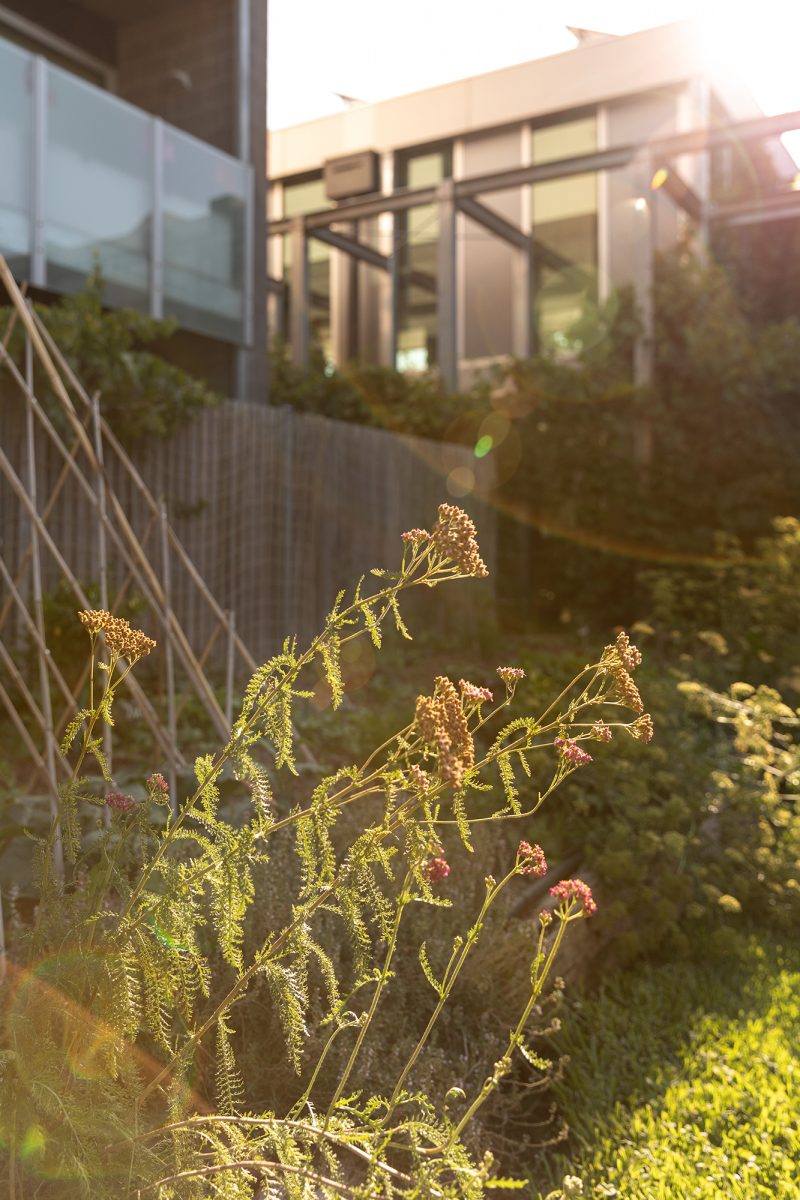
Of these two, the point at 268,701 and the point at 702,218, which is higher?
the point at 702,218

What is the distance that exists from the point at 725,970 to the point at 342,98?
1425cm

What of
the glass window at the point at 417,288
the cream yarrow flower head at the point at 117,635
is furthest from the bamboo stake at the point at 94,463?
the glass window at the point at 417,288

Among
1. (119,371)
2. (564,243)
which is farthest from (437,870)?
(564,243)

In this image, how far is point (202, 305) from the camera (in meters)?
8.23

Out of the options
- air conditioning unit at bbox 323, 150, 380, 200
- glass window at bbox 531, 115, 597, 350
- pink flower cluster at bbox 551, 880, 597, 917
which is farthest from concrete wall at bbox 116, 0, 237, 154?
pink flower cluster at bbox 551, 880, 597, 917

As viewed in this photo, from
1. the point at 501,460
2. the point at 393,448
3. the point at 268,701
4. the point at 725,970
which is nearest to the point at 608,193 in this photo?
the point at 501,460

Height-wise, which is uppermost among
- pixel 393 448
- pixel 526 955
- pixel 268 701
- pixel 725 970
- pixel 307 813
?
pixel 393 448

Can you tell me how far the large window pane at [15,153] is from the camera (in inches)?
263

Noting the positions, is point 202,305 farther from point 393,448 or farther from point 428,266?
point 428,266

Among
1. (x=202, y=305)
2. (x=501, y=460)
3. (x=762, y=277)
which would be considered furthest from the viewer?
(x=762, y=277)

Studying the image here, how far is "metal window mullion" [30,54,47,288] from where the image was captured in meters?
6.84

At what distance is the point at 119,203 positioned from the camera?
24.5ft

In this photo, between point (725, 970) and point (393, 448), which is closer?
point (725, 970)

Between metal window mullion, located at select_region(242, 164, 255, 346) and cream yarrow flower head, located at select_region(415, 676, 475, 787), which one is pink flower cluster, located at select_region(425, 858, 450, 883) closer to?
cream yarrow flower head, located at select_region(415, 676, 475, 787)
